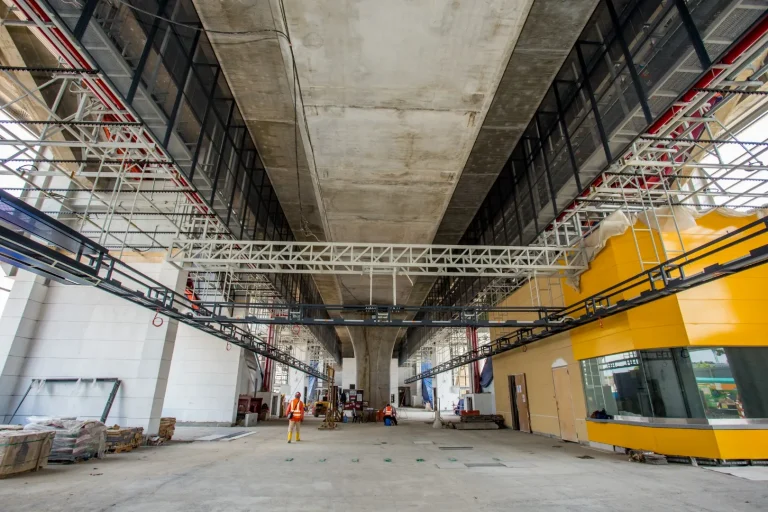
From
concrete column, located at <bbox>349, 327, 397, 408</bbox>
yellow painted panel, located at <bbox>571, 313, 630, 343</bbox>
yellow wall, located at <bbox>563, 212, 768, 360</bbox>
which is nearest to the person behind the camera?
yellow wall, located at <bbox>563, 212, 768, 360</bbox>

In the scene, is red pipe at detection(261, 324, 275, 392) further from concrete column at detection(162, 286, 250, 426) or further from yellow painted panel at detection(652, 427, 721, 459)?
yellow painted panel at detection(652, 427, 721, 459)

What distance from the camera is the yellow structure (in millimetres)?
8828

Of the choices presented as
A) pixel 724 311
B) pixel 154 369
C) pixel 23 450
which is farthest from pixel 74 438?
pixel 724 311

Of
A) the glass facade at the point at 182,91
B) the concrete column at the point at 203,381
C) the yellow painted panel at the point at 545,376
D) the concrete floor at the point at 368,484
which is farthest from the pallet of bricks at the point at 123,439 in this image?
the yellow painted panel at the point at 545,376

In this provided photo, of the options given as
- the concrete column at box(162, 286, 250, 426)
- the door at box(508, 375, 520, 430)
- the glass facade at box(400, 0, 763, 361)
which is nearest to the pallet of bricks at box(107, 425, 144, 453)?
the concrete column at box(162, 286, 250, 426)

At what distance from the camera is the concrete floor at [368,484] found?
18.7 feet

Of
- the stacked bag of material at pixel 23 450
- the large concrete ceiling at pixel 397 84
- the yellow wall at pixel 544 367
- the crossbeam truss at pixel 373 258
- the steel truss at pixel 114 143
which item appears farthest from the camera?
the yellow wall at pixel 544 367

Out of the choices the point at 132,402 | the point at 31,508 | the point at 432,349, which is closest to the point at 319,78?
the point at 31,508

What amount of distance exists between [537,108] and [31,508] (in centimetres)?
1488

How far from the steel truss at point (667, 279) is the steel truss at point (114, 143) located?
11260 mm

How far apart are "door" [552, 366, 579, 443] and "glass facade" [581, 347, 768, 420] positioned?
2.95m

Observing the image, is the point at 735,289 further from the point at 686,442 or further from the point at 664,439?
the point at 664,439

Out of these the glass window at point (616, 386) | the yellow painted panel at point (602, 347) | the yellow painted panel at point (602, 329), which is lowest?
the glass window at point (616, 386)

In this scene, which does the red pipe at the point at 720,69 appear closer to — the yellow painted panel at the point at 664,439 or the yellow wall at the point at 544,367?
the yellow wall at the point at 544,367
